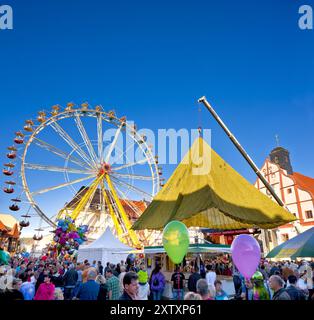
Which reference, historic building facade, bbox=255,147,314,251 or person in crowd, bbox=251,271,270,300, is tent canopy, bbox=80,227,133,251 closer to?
person in crowd, bbox=251,271,270,300

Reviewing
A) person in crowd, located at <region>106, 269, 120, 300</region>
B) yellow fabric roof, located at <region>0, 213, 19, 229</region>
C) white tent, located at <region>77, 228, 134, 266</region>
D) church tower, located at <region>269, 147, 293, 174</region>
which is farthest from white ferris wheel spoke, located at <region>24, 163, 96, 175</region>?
yellow fabric roof, located at <region>0, 213, 19, 229</region>

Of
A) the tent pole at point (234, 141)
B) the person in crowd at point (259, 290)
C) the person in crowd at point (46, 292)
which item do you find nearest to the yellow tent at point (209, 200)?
the person in crowd at point (259, 290)

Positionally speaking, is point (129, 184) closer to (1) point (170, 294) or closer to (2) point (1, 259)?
(2) point (1, 259)

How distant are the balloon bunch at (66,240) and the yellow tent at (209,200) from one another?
9279 millimetres

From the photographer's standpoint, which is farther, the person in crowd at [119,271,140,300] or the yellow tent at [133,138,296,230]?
the yellow tent at [133,138,296,230]

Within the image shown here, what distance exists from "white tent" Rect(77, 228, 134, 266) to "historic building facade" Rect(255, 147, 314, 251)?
50.8ft

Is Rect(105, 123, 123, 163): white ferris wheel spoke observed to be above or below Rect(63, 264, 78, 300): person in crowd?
above

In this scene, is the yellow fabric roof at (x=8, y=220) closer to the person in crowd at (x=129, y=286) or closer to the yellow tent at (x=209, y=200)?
the yellow tent at (x=209, y=200)

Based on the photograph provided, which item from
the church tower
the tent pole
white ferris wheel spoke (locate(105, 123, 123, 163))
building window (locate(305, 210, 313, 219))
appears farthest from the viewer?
the church tower

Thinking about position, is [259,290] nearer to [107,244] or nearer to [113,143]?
[107,244]

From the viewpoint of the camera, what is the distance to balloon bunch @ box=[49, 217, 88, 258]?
17562 millimetres

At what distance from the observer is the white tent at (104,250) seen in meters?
13.8
